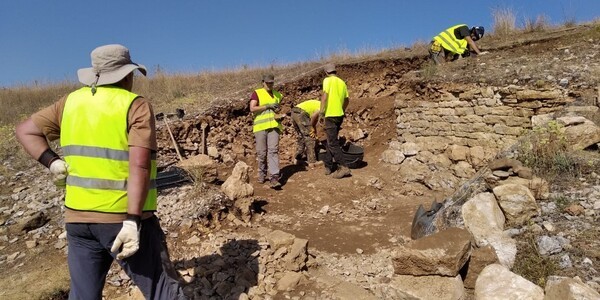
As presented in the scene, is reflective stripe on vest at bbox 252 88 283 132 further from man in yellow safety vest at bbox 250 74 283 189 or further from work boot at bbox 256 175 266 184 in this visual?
work boot at bbox 256 175 266 184

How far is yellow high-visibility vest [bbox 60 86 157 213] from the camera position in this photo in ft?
6.47

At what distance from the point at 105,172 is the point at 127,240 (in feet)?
1.20

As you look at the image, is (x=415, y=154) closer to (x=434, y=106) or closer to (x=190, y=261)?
(x=434, y=106)

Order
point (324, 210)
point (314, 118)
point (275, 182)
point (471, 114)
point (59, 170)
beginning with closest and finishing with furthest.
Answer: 1. point (59, 170)
2. point (324, 210)
3. point (275, 182)
4. point (471, 114)
5. point (314, 118)

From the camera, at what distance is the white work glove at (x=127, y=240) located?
6.29 feet

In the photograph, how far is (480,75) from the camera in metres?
6.80

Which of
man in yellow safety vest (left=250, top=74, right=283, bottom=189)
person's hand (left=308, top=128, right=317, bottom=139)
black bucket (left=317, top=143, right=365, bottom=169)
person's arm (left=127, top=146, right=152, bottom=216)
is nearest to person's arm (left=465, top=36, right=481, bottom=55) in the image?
black bucket (left=317, top=143, right=365, bottom=169)

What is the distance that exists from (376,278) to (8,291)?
3285 mm

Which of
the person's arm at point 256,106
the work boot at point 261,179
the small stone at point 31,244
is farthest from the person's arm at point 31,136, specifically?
the work boot at point 261,179

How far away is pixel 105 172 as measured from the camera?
1.99 metres

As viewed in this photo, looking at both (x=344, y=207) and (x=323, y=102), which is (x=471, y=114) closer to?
(x=323, y=102)

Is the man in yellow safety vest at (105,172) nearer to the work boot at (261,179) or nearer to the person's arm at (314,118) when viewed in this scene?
the work boot at (261,179)

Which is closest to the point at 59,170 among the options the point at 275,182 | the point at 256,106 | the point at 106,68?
the point at 106,68

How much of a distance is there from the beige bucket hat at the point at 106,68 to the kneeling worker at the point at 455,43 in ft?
24.0
